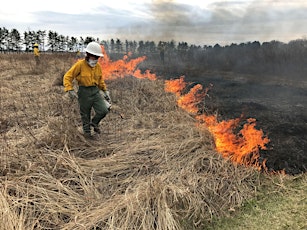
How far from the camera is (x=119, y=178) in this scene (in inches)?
149

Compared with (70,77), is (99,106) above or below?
below

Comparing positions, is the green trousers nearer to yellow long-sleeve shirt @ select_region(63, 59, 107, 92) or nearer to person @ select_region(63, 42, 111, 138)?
person @ select_region(63, 42, 111, 138)

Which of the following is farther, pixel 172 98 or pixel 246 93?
pixel 246 93

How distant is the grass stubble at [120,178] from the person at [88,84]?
0.44 meters

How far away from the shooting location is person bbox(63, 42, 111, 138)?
15.5 ft

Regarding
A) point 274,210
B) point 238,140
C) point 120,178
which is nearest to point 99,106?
point 120,178

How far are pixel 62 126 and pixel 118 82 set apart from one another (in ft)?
18.6

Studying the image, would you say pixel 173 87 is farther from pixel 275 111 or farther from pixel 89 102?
pixel 89 102

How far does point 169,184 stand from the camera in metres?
3.36

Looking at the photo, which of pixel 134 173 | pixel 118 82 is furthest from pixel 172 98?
pixel 134 173

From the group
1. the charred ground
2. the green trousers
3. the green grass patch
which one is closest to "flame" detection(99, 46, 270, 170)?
the charred ground

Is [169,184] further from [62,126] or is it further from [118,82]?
[118,82]

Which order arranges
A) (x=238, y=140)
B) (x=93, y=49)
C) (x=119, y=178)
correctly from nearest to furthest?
(x=119, y=178), (x=93, y=49), (x=238, y=140)

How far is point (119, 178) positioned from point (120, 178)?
0.02 m
